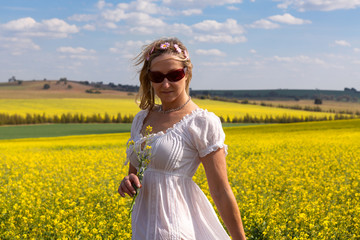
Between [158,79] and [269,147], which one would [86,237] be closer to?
[158,79]

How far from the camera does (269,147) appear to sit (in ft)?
54.7

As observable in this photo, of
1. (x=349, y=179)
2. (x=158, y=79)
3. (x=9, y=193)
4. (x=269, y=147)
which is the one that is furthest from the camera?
(x=269, y=147)

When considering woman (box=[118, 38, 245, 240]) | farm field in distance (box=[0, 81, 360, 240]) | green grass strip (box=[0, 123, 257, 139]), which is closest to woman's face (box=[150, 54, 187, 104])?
woman (box=[118, 38, 245, 240])

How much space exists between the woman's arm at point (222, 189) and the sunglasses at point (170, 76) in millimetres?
502

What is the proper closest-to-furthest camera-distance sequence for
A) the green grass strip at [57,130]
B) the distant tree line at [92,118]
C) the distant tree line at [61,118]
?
the green grass strip at [57,130], the distant tree line at [61,118], the distant tree line at [92,118]

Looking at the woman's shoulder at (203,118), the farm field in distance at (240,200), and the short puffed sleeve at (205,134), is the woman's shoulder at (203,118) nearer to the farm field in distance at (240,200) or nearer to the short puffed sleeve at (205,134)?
the short puffed sleeve at (205,134)

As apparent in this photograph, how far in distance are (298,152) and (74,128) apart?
30.0 m

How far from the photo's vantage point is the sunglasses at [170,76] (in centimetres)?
263

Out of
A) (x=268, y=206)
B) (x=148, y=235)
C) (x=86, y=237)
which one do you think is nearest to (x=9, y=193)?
(x=86, y=237)

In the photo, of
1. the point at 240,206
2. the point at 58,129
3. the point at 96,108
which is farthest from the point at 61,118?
the point at 240,206

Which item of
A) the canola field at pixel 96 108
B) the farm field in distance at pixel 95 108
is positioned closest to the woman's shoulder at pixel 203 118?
the canola field at pixel 96 108

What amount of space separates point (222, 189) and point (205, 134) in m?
0.33

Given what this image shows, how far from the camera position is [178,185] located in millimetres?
2551

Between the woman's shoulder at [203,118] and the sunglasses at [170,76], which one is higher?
the sunglasses at [170,76]
